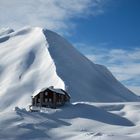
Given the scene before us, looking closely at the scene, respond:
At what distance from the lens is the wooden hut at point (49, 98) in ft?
291

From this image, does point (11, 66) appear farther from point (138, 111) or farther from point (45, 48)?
point (138, 111)

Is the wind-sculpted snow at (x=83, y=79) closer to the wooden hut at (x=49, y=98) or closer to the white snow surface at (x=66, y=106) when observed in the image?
the white snow surface at (x=66, y=106)

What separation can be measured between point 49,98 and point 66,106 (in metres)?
7.70

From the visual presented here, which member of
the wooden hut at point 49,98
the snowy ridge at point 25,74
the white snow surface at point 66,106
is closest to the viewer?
the white snow surface at point 66,106

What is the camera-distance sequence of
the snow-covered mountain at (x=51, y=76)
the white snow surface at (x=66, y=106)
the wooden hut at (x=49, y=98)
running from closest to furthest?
the white snow surface at (x=66, y=106) < the wooden hut at (x=49, y=98) < the snow-covered mountain at (x=51, y=76)

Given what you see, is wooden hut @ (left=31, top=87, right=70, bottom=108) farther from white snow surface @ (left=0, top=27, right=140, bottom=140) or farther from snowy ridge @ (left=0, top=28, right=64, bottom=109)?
snowy ridge @ (left=0, top=28, right=64, bottom=109)

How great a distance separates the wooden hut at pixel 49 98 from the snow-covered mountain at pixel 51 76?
4882 centimetres

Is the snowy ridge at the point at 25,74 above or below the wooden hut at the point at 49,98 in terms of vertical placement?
above

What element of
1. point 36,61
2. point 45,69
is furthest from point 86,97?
point 36,61

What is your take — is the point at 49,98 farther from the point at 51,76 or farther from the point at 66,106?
the point at 51,76

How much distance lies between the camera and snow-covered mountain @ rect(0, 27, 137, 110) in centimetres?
15450

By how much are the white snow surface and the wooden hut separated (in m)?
4.91

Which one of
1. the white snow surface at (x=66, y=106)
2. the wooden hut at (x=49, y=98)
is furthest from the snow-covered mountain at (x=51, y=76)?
the wooden hut at (x=49, y=98)

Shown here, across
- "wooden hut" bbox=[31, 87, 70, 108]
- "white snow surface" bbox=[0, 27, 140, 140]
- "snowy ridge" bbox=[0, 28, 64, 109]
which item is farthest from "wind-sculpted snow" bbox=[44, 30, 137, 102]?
"wooden hut" bbox=[31, 87, 70, 108]
